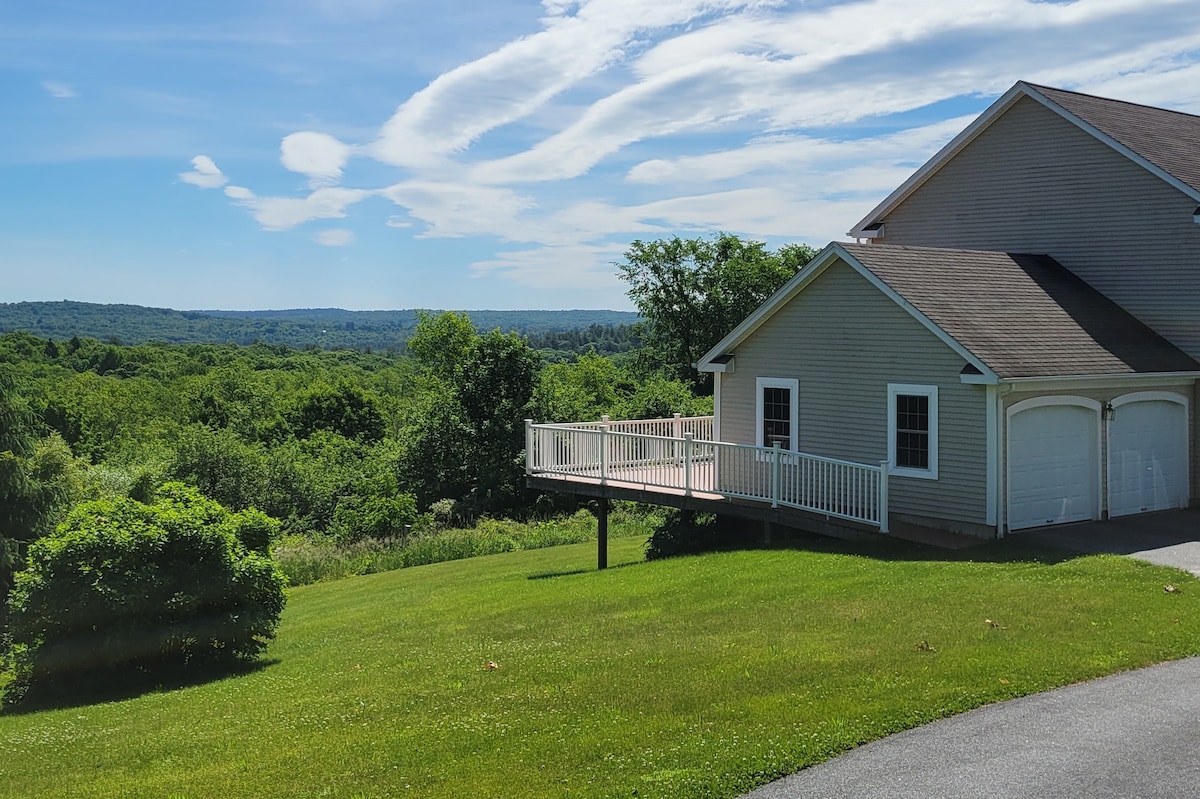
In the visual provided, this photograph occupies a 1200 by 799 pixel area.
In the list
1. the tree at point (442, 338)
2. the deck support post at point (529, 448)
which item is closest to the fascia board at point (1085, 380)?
the deck support post at point (529, 448)

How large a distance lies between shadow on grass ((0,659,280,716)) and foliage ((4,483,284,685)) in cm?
11

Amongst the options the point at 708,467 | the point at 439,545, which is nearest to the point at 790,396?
the point at 708,467

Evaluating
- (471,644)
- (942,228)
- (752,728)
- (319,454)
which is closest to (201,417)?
(319,454)

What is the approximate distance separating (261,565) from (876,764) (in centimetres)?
899

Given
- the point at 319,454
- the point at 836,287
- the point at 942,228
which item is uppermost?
the point at 942,228

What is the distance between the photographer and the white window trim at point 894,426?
1656 cm

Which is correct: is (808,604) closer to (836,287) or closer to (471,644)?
(471,644)

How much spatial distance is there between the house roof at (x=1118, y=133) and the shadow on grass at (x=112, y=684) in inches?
683

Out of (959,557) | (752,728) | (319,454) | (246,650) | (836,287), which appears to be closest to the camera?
(752,728)

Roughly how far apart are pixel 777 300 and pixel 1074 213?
681 cm

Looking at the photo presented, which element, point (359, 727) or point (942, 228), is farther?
point (942, 228)

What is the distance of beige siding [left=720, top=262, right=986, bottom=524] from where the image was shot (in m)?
16.2

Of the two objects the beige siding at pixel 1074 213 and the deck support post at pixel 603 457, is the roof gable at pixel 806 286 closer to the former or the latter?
the deck support post at pixel 603 457

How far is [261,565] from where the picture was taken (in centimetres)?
1329
